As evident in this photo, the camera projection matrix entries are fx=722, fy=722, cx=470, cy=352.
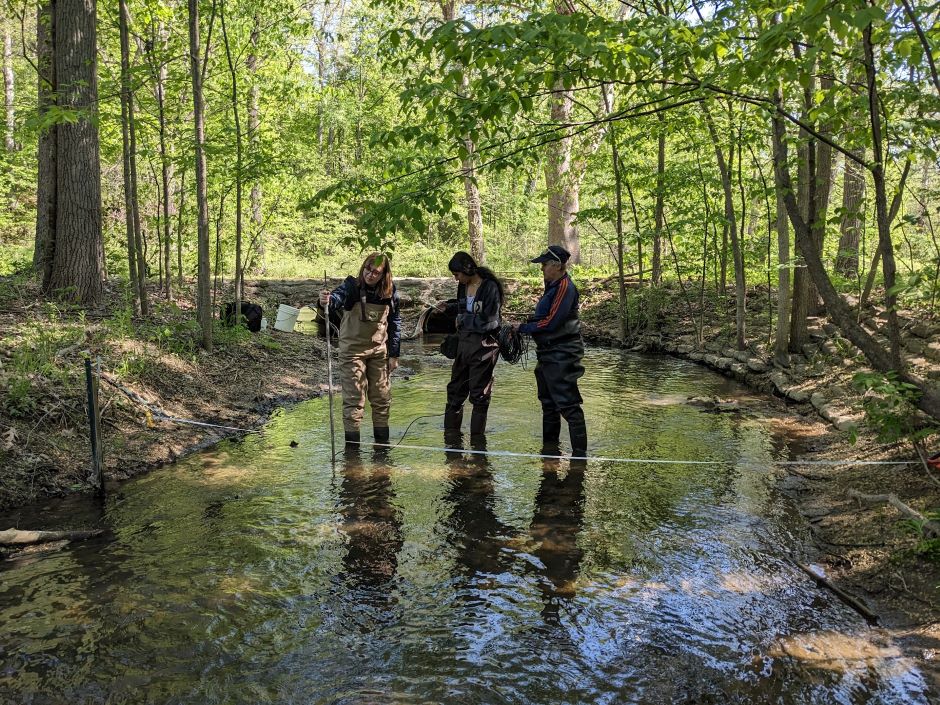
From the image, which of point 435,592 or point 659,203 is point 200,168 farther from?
point 659,203

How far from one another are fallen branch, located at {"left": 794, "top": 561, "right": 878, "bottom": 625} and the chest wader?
442 cm

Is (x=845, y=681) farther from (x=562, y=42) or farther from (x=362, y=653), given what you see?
(x=562, y=42)

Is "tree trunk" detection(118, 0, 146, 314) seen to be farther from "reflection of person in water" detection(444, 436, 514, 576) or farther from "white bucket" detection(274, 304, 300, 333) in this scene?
"reflection of person in water" detection(444, 436, 514, 576)

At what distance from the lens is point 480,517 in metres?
5.79

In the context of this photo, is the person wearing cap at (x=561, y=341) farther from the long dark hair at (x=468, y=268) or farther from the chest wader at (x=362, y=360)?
the chest wader at (x=362, y=360)

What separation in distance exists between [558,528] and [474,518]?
0.68 m

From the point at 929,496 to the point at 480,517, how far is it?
3.32 meters

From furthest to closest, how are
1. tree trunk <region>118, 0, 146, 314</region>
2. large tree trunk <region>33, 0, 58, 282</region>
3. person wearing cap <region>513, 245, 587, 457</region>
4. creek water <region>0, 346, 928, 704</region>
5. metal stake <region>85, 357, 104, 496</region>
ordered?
large tree trunk <region>33, 0, 58, 282</region> → tree trunk <region>118, 0, 146, 314</region> → person wearing cap <region>513, 245, 587, 457</region> → metal stake <region>85, 357, 104, 496</region> → creek water <region>0, 346, 928, 704</region>

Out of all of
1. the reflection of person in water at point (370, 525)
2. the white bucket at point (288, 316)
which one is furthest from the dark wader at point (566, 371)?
the white bucket at point (288, 316)

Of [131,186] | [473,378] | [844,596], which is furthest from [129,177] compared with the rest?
[844,596]

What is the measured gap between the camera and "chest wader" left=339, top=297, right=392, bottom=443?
292 inches

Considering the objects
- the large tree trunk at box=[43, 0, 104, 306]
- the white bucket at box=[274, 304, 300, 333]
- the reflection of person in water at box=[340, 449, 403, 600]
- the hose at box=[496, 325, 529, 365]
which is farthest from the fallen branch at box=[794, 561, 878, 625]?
the large tree trunk at box=[43, 0, 104, 306]

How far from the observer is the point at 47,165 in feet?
36.9

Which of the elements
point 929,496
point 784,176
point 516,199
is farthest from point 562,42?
point 516,199
